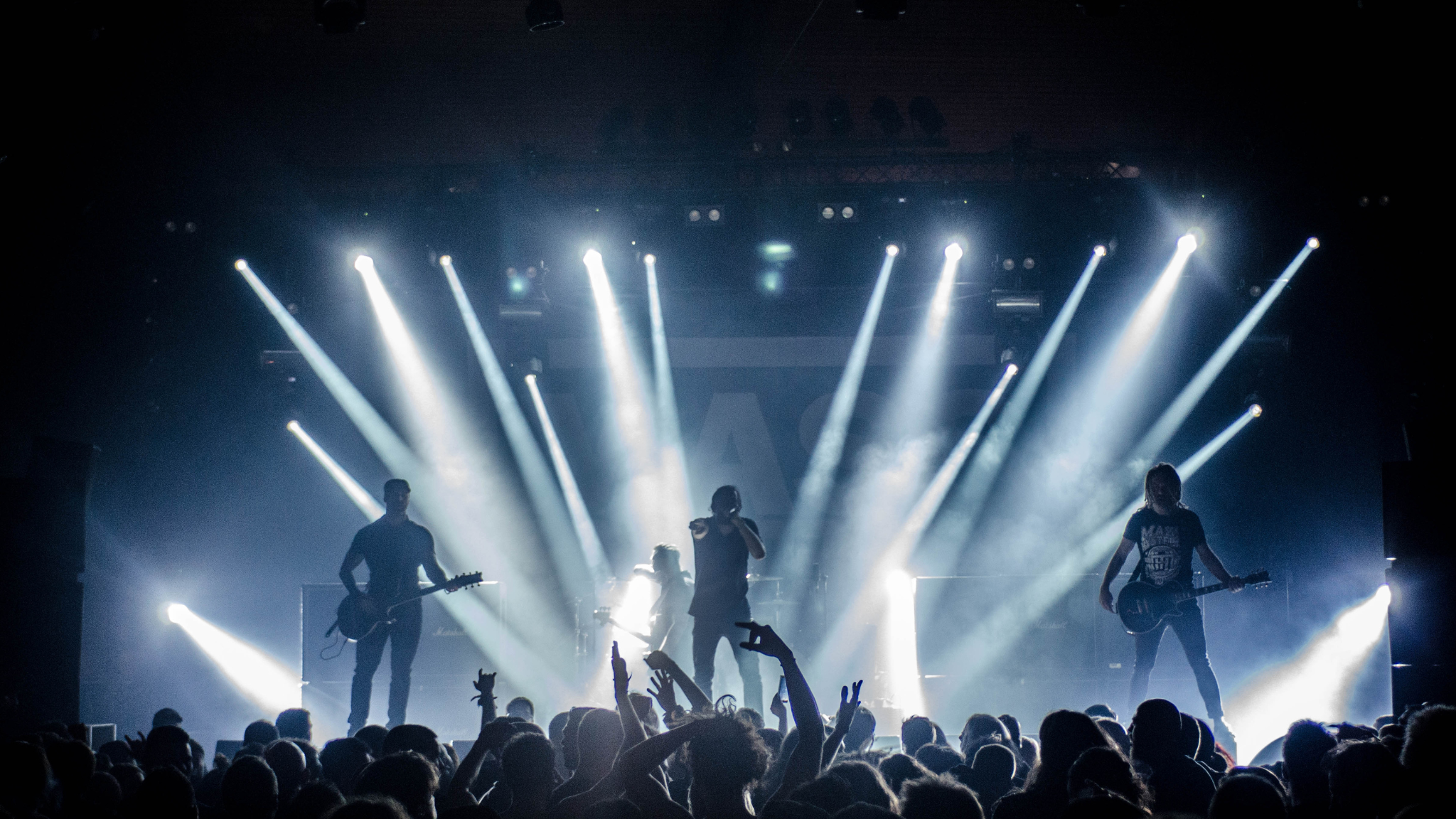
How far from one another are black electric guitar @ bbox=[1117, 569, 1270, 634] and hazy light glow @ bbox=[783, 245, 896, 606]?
5801mm

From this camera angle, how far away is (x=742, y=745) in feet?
8.26

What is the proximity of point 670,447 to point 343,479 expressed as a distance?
3185mm

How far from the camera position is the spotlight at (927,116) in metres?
11.3

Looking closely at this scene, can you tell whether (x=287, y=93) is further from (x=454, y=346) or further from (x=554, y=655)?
(x=554, y=655)

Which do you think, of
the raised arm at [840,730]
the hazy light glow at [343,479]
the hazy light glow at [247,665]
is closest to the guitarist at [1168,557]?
the raised arm at [840,730]

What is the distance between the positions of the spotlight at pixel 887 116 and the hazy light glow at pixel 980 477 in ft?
8.36

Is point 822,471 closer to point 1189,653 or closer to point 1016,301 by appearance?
point 1016,301

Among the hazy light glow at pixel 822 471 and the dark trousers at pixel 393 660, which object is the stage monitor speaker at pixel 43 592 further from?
the hazy light glow at pixel 822 471

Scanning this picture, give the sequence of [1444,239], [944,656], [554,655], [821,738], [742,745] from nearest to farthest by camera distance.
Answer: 1. [742,745]
2. [821,738]
3. [944,656]
4. [1444,239]
5. [554,655]

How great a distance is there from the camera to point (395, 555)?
6.97 m

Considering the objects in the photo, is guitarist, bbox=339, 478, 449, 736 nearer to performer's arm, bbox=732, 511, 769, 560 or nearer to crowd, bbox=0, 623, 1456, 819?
performer's arm, bbox=732, 511, 769, 560

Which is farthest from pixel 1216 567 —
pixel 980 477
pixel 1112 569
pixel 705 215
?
pixel 980 477

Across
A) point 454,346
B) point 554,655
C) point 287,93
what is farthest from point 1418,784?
point 287,93

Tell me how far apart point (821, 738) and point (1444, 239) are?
8.48 m
